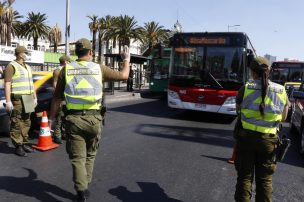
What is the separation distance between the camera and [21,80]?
22.0 feet

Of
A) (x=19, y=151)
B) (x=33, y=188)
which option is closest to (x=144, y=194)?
(x=33, y=188)

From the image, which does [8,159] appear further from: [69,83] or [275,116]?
[275,116]

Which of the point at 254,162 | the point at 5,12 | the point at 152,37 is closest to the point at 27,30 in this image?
the point at 5,12

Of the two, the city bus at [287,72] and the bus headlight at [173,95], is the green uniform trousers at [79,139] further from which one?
the city bus at [287,72]

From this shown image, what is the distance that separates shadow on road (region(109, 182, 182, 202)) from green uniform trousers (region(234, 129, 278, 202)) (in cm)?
106

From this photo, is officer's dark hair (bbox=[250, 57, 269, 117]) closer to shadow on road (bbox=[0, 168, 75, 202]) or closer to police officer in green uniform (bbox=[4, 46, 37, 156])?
shadow on road (bbox=[0, 168, 75, 202])

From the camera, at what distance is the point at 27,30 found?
51250mm

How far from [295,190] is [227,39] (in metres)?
7.23

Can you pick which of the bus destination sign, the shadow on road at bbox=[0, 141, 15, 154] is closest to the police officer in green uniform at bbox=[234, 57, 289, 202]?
the shadow on road at bbox=[0, 141, 15, 154]

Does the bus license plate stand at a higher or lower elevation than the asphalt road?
higher

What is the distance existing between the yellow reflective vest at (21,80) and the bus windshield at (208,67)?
21.2ft

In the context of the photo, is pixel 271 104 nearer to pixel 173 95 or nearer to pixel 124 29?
pixel 173 95

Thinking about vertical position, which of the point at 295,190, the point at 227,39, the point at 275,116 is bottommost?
the point at 295,190

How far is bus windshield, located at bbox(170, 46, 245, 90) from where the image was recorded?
11719 millimetres
